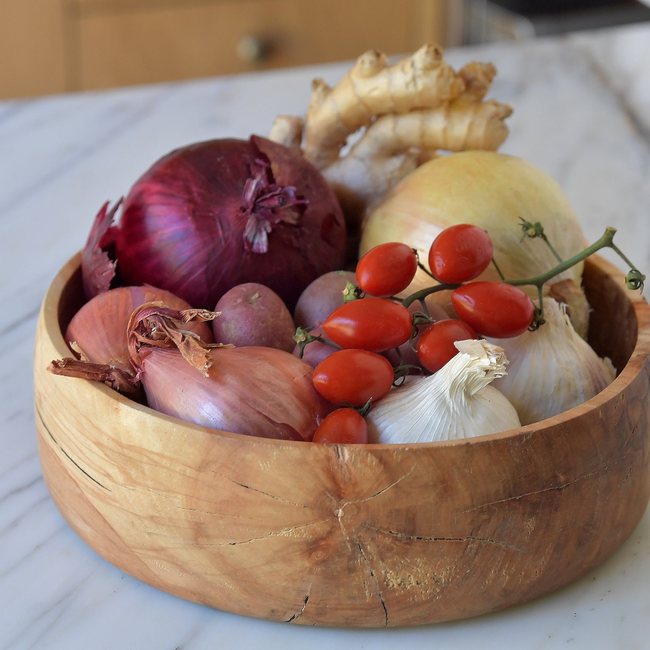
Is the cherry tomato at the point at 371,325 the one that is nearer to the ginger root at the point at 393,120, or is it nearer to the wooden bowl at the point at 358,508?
the wooden bowl at the point at 358,508

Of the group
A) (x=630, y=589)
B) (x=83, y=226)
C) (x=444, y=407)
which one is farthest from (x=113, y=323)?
(x=83, y=226)

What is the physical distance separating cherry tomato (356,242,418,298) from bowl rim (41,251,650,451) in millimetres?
100

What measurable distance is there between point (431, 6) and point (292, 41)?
0.36 m

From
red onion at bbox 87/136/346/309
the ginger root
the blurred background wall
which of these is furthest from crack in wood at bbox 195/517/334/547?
the blurred background wall

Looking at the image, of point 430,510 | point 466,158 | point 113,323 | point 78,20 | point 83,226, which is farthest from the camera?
point 78,20

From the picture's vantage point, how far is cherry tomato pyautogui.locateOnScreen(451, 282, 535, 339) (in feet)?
1.48

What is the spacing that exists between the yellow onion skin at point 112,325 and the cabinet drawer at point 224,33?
5.22 feet

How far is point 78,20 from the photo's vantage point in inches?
74.6

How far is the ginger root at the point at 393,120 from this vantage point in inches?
24.6

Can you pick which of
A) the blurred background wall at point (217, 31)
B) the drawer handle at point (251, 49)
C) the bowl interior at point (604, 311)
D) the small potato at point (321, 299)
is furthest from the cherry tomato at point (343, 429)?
the drawer handle at point (251, 49)

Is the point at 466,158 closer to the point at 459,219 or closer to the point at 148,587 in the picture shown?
the point at 459,219

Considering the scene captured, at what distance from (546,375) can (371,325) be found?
0.12m

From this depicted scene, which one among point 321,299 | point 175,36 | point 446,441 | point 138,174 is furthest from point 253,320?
point 175,36

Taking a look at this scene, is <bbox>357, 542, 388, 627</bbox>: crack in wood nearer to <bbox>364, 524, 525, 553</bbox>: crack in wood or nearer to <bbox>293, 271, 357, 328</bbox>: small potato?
<bbox>364, 524, 525, 553</bbox>: crack in wood
